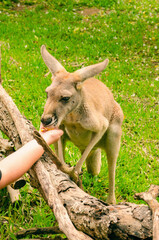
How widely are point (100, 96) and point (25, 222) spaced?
1.65m

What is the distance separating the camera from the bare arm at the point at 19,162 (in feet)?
8.05

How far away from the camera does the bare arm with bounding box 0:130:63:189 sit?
2453 mm

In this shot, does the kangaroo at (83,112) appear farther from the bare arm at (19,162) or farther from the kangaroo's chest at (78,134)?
the bare arm at (19,162)

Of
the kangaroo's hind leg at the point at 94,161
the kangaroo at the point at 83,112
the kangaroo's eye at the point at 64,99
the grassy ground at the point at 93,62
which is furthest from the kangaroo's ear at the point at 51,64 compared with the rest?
the grassy ground at the point at 93,62

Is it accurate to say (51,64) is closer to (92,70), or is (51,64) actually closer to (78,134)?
(92,70)

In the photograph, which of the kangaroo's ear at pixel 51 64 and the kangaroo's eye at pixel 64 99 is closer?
the kangaroo's eye at pixel 64 99

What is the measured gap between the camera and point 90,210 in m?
2.24

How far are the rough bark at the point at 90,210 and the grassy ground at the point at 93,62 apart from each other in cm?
75

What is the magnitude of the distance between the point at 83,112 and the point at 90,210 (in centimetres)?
135

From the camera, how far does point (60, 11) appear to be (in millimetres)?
10703

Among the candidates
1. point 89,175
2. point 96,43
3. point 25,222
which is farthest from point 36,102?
point 96,43

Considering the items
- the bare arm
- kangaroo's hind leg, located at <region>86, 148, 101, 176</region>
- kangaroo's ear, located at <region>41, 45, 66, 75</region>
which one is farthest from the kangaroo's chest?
the bare arm

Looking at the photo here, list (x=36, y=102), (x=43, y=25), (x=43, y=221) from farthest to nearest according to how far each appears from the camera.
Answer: (x=43, y=25) → (x=36, y=102) → (x=43, y=221)

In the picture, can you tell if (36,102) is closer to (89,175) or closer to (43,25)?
(89,175)
